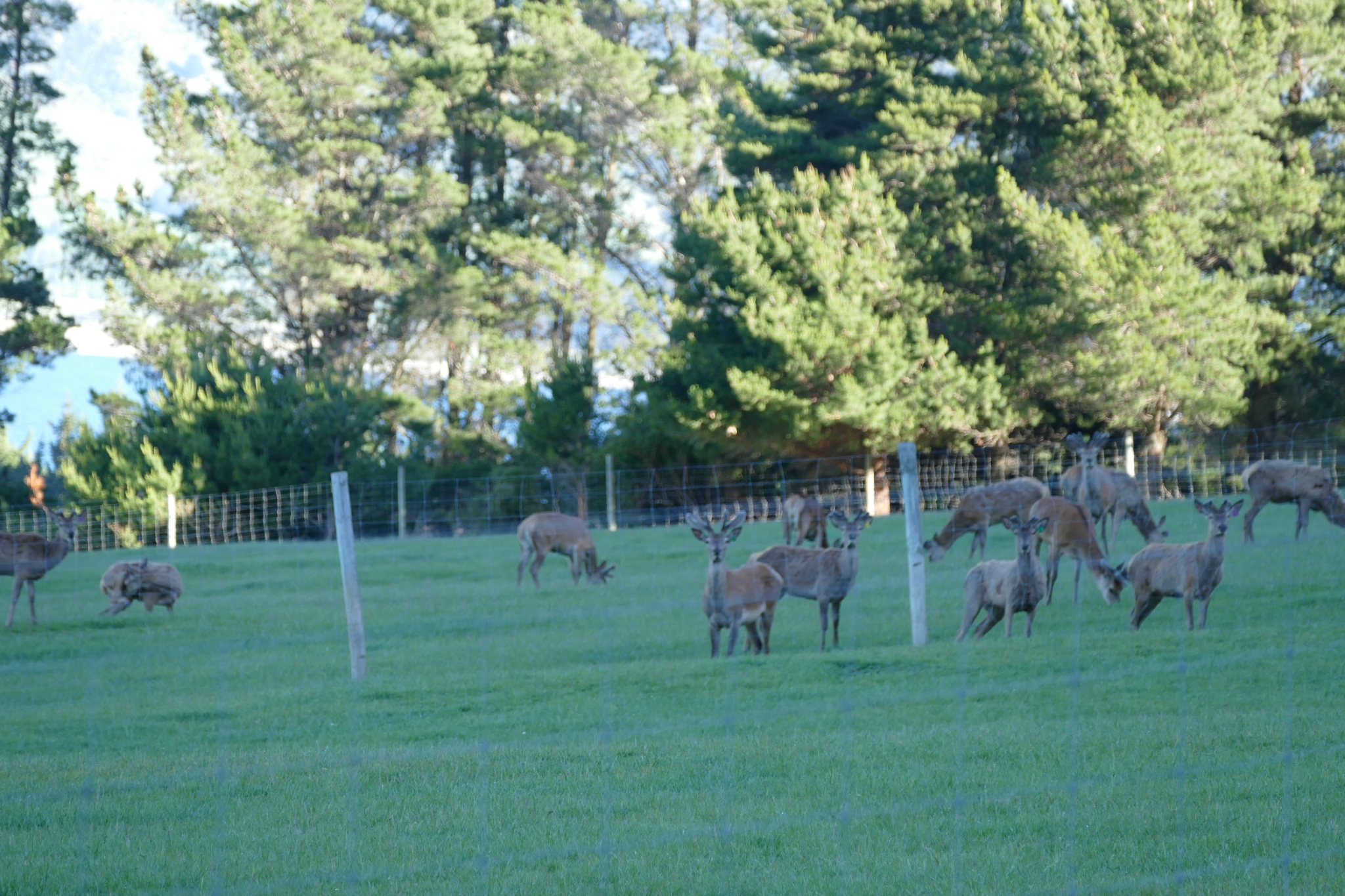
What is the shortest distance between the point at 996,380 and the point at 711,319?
645cm

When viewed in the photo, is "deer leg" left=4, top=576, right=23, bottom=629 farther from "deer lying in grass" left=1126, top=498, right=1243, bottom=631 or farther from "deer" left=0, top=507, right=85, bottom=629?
"deer lying in grass" left=1126, top=498, right=1243, bottom=631

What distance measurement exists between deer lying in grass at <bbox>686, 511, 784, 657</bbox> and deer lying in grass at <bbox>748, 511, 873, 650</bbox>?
45 centimetres

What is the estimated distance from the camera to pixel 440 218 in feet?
126

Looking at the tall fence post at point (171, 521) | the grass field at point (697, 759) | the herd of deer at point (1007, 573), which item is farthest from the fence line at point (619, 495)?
the grass field at point (697, 759)

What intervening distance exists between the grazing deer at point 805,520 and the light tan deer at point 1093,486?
3.16m

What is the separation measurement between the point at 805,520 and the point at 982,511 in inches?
125

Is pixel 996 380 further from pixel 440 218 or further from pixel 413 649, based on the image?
pixel 413 649

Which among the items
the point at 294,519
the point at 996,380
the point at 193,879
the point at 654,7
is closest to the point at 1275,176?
the point at 996,380

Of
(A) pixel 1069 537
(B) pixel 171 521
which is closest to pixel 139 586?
(A) pixel 1069 537

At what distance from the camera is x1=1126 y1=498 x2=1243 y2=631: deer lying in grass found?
1081cm

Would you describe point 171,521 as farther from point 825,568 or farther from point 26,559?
point 825,568

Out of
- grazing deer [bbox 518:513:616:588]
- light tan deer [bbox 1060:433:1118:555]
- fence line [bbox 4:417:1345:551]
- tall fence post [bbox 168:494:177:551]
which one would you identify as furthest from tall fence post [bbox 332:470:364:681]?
tall fence post [bbox 168:494:177:551]

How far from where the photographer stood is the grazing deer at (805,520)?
18.7 m

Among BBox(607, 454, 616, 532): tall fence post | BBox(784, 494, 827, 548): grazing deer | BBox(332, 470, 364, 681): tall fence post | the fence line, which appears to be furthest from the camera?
the fence line
